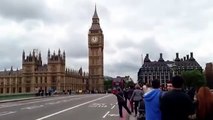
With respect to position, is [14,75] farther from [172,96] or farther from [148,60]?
[172,96]

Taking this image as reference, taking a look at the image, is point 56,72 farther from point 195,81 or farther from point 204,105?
point 204,105

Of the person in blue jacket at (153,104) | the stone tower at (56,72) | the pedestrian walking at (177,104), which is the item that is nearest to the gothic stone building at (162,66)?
the stone tower at (56,72)

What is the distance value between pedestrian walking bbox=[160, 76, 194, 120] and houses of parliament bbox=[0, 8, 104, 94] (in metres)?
138

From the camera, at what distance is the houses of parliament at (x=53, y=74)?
6171 inches

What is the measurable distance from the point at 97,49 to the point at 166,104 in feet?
579

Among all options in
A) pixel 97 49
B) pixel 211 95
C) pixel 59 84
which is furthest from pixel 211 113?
pixel 97 49

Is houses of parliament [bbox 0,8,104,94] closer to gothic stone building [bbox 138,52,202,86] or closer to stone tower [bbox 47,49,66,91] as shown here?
stone tower [bbox 47,49,66,91]

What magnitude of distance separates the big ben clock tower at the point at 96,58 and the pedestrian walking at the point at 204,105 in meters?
168

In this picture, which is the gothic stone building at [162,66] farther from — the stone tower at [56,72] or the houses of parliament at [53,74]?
the stone tower at [56,72]

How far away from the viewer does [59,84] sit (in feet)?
507

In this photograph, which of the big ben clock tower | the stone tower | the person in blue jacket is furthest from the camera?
the big ben clock tower

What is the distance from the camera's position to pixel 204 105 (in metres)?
6.53

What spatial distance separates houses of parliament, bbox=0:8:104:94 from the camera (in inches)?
6171

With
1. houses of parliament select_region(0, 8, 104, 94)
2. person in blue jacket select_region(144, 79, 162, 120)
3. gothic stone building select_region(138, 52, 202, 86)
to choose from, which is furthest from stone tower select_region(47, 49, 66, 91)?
person in blue jacket select_region(144, 79, 162, 120)
